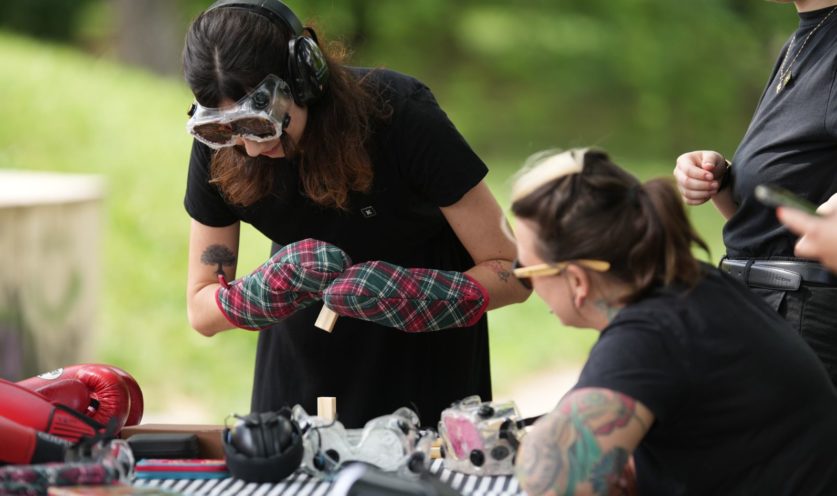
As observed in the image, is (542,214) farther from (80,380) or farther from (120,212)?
(120,212)

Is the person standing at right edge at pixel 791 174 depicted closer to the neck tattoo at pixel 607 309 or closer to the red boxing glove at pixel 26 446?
the neck tattoo at pixel 607 309

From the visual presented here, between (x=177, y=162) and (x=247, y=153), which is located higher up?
(x=247, y=153)

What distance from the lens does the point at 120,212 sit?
30.0 feet

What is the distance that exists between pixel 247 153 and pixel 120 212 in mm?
6946

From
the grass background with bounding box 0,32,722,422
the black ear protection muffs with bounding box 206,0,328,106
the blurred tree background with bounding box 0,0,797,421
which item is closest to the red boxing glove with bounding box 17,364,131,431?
the black ear protection muffs with bounding box 206,0,328,106

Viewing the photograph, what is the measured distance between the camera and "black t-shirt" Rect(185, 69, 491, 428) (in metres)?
2.60

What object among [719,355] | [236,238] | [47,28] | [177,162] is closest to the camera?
[719,355]

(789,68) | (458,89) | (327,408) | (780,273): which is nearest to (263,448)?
(327,408)

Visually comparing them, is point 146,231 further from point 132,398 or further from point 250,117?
point 250,117

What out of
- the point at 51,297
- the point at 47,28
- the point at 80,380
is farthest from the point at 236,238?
the point at 47,28

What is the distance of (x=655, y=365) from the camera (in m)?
1.78

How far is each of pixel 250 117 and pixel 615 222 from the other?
0.89 m

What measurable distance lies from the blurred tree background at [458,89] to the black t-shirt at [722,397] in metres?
6.22

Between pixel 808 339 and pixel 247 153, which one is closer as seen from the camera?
pixel 808 339
